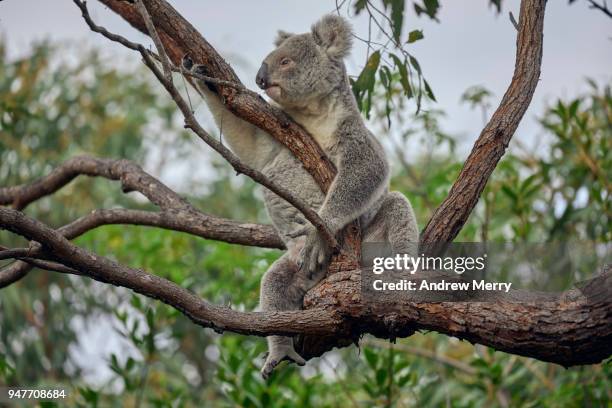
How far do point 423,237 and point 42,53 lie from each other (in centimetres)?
776

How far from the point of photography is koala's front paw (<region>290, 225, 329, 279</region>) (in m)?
3.35

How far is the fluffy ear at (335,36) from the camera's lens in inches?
159

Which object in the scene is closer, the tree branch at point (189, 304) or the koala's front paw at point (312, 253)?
the tree branch at point (189, 304)

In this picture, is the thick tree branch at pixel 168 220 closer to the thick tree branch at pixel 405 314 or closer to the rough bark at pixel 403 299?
the rough bark at pixel 403 299

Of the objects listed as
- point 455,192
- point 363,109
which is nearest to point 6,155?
point 363,109

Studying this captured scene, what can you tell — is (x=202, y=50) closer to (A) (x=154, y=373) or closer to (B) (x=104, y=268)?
(B) (x=104, y=268)

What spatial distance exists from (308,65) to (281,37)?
464 millimetres

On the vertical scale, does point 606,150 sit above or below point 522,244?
above

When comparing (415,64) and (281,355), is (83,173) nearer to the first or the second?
(281,355)

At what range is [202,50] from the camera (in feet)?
11.4

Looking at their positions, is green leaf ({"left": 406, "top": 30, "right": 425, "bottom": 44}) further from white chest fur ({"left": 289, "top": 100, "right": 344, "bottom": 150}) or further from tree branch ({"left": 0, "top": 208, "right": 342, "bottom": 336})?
tree branch ({"left": 0, "top": 208, "right": 342, "bottom": 336})

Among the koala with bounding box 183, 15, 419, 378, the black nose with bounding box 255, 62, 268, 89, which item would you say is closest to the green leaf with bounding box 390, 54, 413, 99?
the koala with bounding box 183, 15, 419, 378

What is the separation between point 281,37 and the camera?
4355 mm

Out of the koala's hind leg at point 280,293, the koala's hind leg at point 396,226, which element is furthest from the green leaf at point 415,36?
the koala's hind leg at point 280,293
